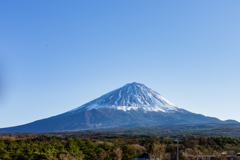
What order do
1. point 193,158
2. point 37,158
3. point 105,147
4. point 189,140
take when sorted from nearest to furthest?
1. point 37,158
2. point 193,158
3. point 105,147
4. point 189,140

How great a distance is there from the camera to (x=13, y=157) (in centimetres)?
5331

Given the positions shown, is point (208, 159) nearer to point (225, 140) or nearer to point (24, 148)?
point (225, 140)

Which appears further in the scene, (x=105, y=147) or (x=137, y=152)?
(x=137, y=152)

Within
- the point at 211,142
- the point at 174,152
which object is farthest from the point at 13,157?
the point at 211,142

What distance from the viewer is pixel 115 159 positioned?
66.3 metres

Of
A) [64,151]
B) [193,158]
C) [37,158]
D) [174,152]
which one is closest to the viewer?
[37,158]

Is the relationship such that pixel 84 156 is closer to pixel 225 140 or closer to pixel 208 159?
pixel 208 159

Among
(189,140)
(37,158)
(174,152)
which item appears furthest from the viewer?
(189,140)

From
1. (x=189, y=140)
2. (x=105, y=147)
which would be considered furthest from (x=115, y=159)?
(x=189, y=140)

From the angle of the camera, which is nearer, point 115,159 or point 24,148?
point 24,148

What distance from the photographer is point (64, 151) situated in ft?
186

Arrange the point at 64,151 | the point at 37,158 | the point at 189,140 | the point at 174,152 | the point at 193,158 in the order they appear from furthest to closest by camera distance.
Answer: the point at 189,140, the point at 174,152, the point at 193,158, the point at 64,151, the point at 37,158

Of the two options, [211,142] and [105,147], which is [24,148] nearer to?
[105,147]

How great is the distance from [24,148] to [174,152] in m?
39.4
